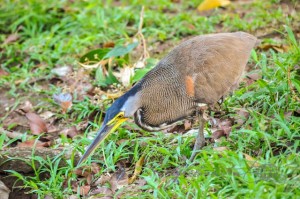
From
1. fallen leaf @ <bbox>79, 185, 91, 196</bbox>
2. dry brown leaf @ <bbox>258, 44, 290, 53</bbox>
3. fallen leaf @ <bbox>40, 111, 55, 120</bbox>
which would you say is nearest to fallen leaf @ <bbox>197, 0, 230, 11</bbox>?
dry brown leaf @ <bbox>258, 44, 290, 53</bbox>

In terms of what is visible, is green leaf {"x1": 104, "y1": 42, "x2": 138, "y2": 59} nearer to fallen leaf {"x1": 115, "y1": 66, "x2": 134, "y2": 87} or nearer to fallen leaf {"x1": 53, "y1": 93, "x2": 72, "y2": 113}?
A: fallen leaf {"x1": 115, "y1": 66, "x2": 134, "y2": 87}

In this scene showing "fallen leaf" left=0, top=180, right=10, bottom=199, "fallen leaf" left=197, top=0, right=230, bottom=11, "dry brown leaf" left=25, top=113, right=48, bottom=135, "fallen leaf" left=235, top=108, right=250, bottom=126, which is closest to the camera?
"fallen leaf" left=0, top=180, right=10, bottom=199

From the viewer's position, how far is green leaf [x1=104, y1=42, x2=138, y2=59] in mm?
6945

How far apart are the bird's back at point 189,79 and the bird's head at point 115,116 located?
0.53 ft

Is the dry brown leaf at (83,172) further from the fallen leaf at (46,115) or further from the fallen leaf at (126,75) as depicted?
the fallen leaf at (126,75)

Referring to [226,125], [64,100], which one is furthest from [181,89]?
[64,100]

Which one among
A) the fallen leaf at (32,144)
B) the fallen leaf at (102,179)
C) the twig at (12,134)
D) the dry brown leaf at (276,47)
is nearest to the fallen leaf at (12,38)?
the twig at (12,134)

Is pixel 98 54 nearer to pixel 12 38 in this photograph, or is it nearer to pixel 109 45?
pixel 109 45

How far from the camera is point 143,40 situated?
285 inches

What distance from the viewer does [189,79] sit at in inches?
201

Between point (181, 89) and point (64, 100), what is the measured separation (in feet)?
6.47

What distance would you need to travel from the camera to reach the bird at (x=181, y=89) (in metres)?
5.00

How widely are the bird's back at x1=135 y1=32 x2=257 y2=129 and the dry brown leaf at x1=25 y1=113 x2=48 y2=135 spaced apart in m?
1.52

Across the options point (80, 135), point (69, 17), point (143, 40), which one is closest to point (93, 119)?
point (80, 135)
